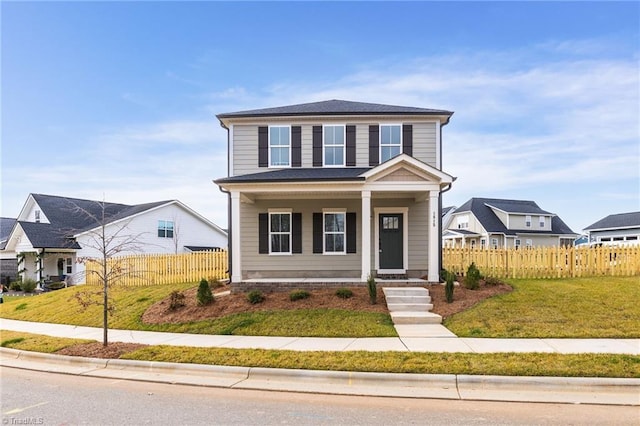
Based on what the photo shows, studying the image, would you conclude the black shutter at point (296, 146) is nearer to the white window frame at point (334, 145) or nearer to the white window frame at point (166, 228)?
the white window frame at point (334, 145)

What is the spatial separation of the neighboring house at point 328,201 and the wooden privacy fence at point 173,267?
287cm

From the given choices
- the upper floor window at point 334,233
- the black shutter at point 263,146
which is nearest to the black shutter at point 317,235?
the upper floor window at point 334,233

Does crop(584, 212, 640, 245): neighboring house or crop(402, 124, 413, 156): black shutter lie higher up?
crop(402, 124, 413, 156): black shutter

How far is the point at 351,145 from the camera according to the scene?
15930 mm

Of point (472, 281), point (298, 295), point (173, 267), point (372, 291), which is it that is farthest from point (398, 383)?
point (173, 267)

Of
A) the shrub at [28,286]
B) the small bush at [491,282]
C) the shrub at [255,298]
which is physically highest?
the small bush at [491,282]

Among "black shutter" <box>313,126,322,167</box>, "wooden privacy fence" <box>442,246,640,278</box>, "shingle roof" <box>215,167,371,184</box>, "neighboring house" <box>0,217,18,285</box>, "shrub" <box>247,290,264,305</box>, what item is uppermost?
"black shutter" <box>313,126,322,167</box>

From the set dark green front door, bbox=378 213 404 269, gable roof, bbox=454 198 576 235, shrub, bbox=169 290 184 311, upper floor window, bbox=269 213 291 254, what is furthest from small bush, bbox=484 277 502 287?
gable roof, bbox=454 198 576 235

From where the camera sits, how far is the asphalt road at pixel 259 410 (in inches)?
197

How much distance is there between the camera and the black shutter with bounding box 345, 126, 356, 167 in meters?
15.9

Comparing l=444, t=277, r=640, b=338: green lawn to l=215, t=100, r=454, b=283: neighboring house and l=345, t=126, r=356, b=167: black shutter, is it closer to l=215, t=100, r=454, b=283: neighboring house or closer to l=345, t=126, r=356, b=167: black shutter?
l=215, t=100, r=454, b=283: neighboring house

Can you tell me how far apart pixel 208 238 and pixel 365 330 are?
28656 mm

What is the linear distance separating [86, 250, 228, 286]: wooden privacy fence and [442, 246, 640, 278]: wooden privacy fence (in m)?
11.0

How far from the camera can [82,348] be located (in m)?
8.95
